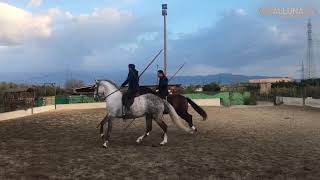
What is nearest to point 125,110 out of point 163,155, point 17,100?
point 163,155

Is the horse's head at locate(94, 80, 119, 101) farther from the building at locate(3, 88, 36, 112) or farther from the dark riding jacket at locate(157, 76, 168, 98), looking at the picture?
the building at locate(3, 88, 36, 112)

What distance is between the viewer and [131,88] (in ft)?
51.1

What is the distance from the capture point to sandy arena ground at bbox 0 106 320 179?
1153cm

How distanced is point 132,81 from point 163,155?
2951 millimetres

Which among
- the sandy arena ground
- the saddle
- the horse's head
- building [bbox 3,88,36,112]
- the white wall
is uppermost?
the horse's head

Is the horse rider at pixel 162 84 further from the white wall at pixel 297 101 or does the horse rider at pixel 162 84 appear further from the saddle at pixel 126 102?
the white wall at pixel 297 101

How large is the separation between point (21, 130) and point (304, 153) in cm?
1158

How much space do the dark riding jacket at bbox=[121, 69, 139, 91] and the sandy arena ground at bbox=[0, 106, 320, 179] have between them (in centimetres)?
175

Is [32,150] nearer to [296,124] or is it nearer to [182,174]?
[182,174]

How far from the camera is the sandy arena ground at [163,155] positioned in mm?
11531

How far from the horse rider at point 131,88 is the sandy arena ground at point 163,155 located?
128cm

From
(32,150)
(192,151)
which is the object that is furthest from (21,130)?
(192,151)

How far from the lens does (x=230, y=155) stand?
45.4ft

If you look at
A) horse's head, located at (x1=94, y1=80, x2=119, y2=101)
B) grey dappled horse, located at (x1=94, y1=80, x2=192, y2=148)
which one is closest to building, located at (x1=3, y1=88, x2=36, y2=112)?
horse's head, located at (x1=94, y1=80, x2=119, y2=101)
